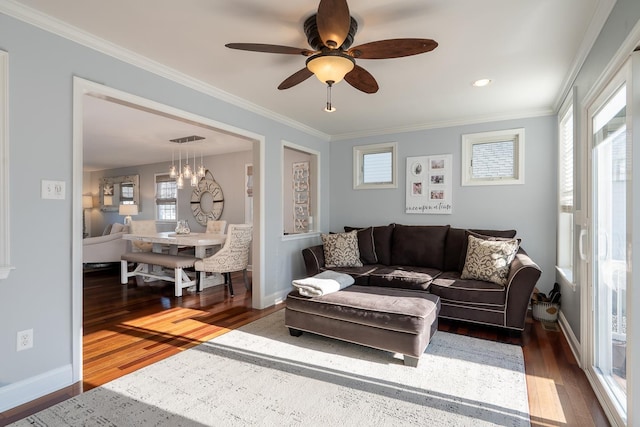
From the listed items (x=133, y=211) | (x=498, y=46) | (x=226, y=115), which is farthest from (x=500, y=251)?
(x=133, y=211)

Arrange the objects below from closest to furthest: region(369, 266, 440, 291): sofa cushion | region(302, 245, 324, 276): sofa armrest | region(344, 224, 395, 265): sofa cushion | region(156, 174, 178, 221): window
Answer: region(369, 266, 440, 291): sofa cushion → region(302, 245, 324, 276): sofa armrest → region(344, 224, 395, 265): sofa cushion → region(156, 174, 178, 221): window

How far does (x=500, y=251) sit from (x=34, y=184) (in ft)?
13.0

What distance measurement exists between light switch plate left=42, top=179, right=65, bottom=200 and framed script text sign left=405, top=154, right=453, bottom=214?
12.9ft

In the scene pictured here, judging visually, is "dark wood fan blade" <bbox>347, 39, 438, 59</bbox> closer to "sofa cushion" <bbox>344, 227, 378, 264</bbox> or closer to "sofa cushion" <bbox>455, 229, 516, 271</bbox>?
"sofa cushion" <bbox>455, 229, 516, 271</bbox>

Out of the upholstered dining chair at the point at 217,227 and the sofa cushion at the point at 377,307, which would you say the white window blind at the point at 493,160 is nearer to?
the sofa cushion at the point at 377,307

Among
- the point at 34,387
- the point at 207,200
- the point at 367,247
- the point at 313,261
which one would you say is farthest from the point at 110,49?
the point at 207,200

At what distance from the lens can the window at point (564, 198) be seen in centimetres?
338

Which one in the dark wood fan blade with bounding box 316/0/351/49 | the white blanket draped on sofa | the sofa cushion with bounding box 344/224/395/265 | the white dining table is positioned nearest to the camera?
the dark wood fan blade with bounding box 316/0/351/49

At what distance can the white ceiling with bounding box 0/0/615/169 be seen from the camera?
1996 mm

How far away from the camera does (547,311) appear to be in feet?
11.1

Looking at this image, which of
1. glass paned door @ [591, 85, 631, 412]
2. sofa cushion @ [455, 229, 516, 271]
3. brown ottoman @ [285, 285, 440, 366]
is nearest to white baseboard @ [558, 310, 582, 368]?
glass paned door @ [591, 85, 631, 412]

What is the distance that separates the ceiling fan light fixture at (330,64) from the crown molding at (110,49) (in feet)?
4.75

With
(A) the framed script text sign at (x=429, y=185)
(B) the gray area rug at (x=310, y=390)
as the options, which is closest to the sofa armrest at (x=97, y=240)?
(B) the gray area rug at (x=310, y=390)

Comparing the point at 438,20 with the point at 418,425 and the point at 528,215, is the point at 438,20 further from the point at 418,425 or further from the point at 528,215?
the point at 528,215
